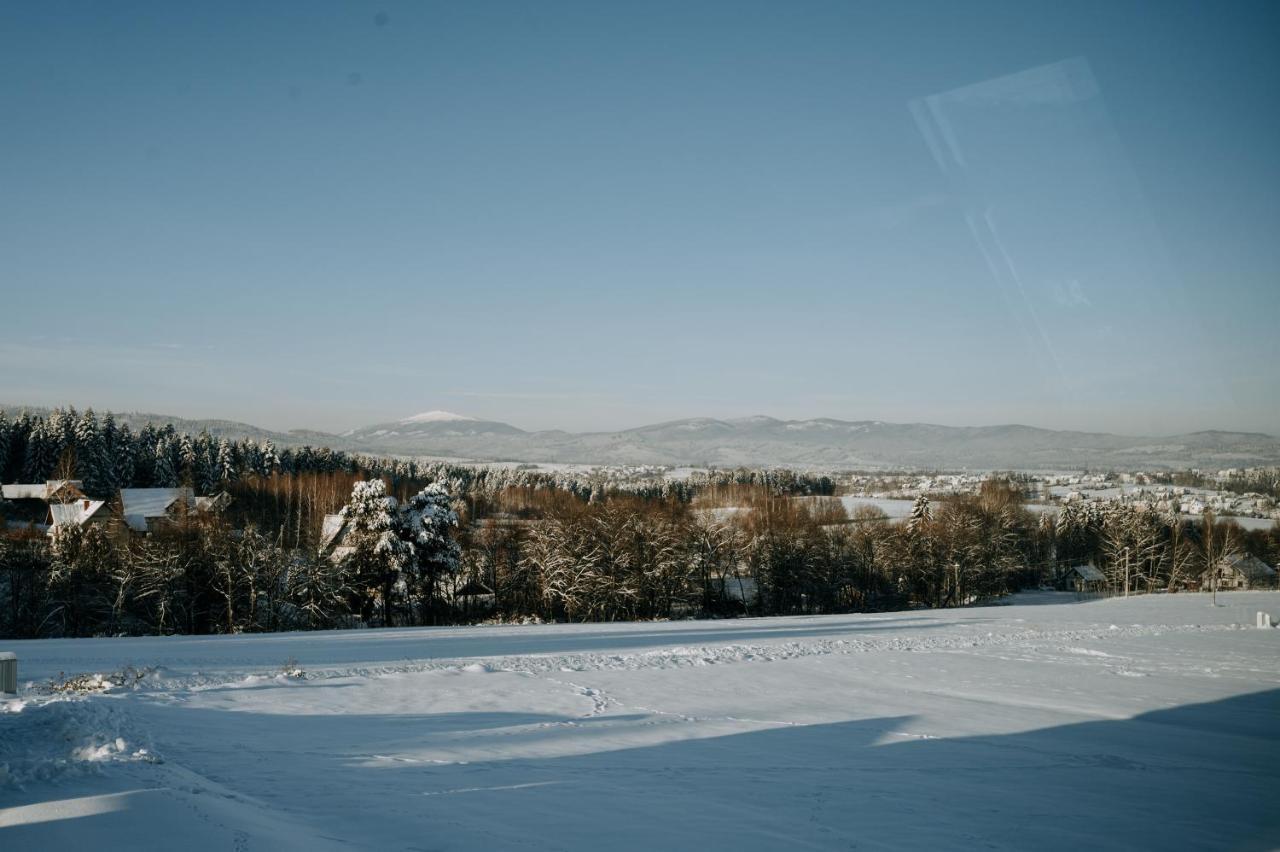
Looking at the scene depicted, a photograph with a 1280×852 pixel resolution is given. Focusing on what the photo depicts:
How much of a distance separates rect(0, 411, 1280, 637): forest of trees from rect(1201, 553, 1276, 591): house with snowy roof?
1.58m

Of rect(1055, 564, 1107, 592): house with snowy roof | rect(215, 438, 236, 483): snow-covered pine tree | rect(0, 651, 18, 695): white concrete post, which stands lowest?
rect(1055, 564, 1107, 592): house with snowy roof

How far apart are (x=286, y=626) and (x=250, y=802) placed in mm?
31823

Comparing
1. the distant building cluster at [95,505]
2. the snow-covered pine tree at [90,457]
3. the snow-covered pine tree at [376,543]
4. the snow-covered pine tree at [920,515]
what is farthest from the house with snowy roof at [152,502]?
the snow-covered pine tree at [920,515]

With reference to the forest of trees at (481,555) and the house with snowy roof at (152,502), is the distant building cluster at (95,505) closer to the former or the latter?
the house with snowy roof at (152,502)

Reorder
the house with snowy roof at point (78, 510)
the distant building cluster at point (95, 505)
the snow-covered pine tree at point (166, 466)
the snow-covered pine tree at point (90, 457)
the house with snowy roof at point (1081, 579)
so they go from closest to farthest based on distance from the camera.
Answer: the distant building cluster at point (95, 505)
the house with snowy roof at point (78, 510)
the house with snowy roof at point (1081, 579)
the snow-covered pine tree at point (90, 457)
the snow-covered pine tree at point (166, 466)

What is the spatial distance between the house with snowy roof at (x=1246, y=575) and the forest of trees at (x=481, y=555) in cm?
158

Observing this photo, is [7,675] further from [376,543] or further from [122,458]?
[122,458]

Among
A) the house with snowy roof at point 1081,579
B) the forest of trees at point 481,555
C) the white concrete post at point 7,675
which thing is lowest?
the house with snowy roof at point 1081,579

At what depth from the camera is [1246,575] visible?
222ft

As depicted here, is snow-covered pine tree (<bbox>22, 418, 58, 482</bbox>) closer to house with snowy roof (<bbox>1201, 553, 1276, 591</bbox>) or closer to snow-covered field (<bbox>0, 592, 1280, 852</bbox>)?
snow-covered field (<bbox>0, 592, 1280, 852</bbox>)

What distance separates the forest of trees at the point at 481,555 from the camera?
116 ft

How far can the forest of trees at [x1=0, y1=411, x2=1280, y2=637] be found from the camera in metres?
35.3

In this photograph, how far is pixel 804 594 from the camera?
52.2 meters

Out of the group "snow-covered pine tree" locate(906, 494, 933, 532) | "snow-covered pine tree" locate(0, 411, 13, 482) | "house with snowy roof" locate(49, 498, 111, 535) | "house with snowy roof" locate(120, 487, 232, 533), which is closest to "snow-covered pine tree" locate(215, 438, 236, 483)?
"house with snowy roof" locate(120, 487, 232, 533)
